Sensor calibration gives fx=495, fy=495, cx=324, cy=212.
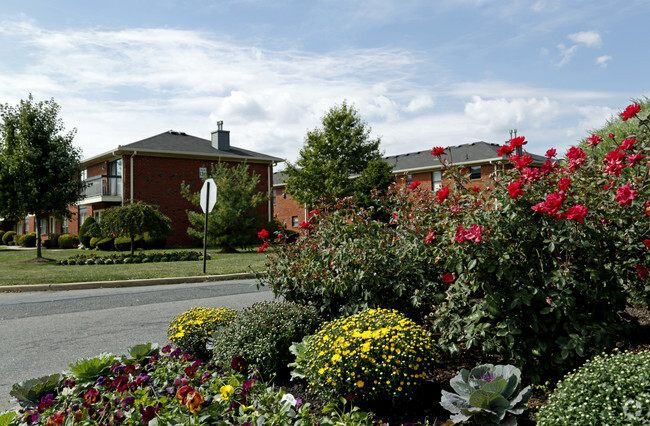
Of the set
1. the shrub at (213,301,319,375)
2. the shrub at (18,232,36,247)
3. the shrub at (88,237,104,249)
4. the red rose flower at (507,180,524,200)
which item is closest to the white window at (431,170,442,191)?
the shrub at (88,237,104,249)

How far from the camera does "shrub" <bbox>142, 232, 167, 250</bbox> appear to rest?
27.7 m

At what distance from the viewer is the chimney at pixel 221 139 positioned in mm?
34719

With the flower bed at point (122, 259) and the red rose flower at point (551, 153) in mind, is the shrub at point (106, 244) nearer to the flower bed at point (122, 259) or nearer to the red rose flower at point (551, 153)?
the flower bed at point (122, 259)

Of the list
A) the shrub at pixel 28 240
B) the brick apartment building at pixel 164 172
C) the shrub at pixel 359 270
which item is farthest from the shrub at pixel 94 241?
the shrub at pixel 359 270

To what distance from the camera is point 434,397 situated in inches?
151

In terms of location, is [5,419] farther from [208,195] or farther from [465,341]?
[208,195]

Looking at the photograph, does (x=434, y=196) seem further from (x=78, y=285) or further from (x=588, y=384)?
(x=78, y=285)

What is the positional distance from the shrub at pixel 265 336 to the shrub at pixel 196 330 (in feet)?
1.23

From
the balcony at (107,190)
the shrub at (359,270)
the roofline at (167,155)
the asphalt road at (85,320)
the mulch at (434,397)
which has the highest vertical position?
the roofline at (167,155)

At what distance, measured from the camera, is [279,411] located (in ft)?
11.1

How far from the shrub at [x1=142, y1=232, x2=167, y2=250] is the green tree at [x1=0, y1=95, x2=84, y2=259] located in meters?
6.25

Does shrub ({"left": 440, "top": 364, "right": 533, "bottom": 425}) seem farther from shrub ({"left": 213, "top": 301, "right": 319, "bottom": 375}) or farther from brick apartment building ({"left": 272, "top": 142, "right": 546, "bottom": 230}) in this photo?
brick apartment building ({"left": 272, "top": 142, "right": 546, "bottom": 230})

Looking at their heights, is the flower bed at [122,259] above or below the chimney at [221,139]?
below

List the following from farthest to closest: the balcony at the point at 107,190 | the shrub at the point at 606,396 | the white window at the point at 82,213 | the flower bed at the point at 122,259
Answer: the white window at the point at 82,213 → the balcony at the point at 107,190 → the flower bed at the point at 122,259 → the shrub at the point at 606,396
